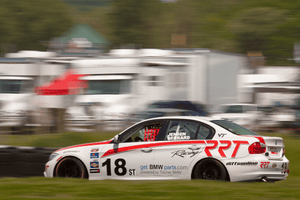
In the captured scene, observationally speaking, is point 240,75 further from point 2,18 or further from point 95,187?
point 2,18

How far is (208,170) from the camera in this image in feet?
26.9

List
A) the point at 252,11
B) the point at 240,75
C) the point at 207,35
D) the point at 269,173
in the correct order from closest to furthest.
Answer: the point at 269,173, the point at 240,75, the point at 252,11, the point at 207,35

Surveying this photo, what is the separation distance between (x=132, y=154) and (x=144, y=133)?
1.44ft

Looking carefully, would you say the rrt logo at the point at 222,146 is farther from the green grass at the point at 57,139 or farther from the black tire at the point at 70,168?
the green grass at the point at 57,139

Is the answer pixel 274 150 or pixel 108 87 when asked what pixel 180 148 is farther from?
pixel 108 87

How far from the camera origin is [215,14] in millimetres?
41531

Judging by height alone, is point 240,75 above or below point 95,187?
above

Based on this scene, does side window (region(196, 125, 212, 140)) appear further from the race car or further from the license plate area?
the license plate area

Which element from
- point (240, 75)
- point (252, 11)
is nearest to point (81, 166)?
point (240, 75)

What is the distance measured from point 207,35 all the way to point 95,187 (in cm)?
Result: 3200

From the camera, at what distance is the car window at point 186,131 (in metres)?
8.42

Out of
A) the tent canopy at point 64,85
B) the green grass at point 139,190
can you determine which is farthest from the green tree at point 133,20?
the green grass at point 139,190

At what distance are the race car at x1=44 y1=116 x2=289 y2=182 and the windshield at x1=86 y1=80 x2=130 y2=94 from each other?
30.3 ft

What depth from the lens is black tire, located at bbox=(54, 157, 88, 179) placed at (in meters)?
8.99
